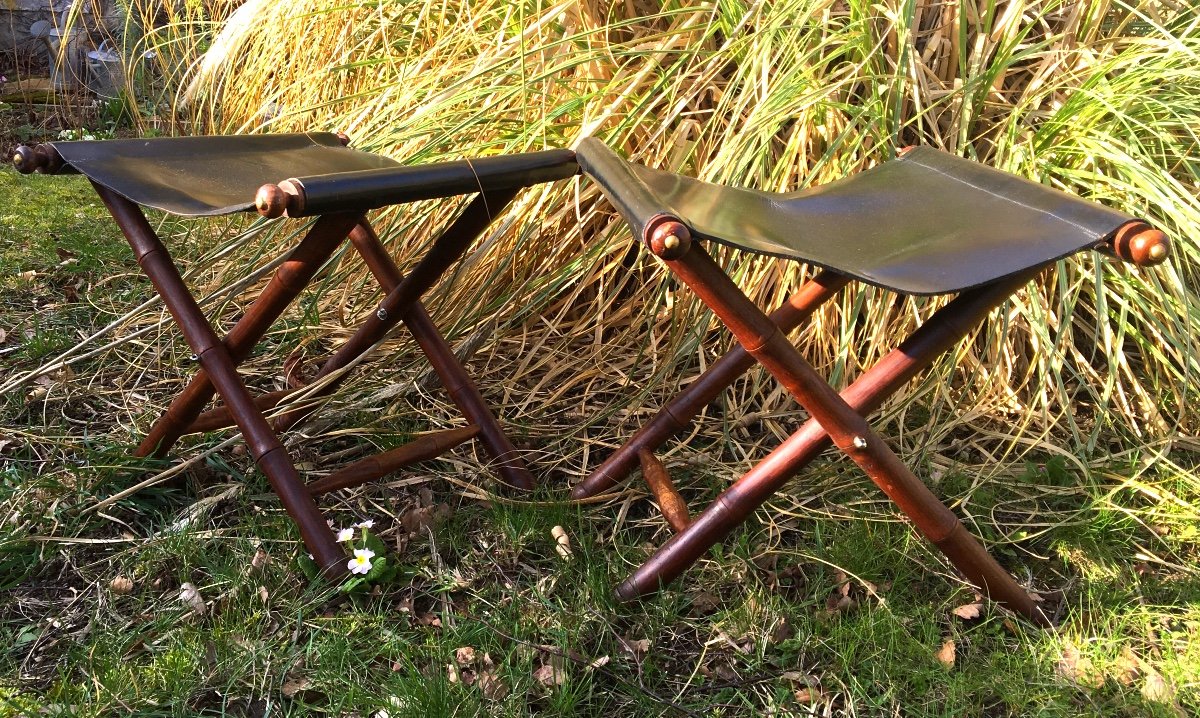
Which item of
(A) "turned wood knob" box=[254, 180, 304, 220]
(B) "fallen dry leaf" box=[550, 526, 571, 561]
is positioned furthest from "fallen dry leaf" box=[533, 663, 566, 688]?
(A) "turned wood knob" box=[254, 180, 304, 220]

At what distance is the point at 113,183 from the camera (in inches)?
62.6

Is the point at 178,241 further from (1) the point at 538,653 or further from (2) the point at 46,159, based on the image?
(1) the point at 538,653

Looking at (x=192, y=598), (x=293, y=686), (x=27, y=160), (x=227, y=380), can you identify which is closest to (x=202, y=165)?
(x=27, y=160)

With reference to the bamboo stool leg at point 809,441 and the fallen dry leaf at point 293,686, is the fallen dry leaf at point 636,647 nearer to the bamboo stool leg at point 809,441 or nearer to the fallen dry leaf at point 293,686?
the bamboo stool leg at point 809,441

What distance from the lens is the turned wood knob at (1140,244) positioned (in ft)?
4.08

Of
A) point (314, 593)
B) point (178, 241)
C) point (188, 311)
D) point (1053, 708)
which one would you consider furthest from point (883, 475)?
point (178, 241)

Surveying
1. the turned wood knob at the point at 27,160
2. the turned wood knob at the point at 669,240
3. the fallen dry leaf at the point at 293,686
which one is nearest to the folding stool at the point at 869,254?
the turned wood knob at the point at 669,240

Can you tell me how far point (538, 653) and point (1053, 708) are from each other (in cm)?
79

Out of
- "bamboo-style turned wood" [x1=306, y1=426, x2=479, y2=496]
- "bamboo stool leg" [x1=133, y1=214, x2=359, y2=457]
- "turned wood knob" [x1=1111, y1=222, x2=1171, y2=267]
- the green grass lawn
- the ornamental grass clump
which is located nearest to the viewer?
"turned wood knob" [x1=1111, y1=222, x2=1171, y2=267]

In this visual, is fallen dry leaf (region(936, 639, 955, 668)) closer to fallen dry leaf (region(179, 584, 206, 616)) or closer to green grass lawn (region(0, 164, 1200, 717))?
green grass lawn (region(0, 164, 1200, 717))

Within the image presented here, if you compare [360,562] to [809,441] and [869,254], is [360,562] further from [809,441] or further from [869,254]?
[869,254]

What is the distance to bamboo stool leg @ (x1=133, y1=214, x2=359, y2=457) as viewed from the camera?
162 centimetres

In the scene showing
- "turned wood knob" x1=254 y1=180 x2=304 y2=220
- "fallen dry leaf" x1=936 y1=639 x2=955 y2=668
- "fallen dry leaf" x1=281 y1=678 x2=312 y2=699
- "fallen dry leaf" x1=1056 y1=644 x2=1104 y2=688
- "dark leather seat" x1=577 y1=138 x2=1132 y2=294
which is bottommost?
"fallen dry leaf" x1=1056 y1=644 x2=1104 y2=688

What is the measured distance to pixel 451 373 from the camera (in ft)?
6.83
